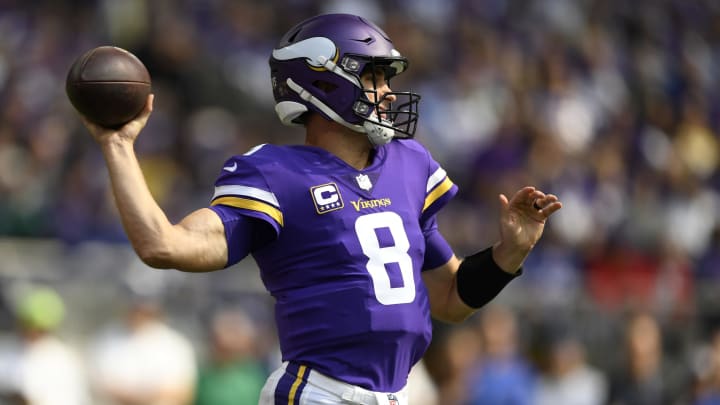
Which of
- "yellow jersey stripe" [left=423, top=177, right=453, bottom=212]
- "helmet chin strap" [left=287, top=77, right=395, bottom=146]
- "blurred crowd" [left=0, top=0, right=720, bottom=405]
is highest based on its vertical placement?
"helmet chin strap" [left=287, top=77, right=395, bottom=146]

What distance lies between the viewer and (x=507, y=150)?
11586 mm

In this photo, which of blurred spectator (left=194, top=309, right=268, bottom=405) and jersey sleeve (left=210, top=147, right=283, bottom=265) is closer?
jersey sleeve (left=210, top=147, right=283, bottom=265)

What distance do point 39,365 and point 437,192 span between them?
464 cm

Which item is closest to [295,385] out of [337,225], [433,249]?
[337,225]

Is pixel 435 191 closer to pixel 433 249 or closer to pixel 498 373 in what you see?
pixel 433 249

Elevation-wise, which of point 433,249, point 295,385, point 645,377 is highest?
point 433,249

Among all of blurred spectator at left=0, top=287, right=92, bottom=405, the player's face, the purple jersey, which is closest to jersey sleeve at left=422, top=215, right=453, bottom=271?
the purple jersey

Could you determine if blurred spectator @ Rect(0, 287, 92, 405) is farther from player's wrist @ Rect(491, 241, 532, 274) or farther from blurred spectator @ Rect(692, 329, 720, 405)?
player's wrist @ Rect(491, 241, 532, 274)

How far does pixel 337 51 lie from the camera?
4.15 metres

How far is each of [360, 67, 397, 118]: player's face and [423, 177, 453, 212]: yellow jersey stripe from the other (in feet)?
1.16

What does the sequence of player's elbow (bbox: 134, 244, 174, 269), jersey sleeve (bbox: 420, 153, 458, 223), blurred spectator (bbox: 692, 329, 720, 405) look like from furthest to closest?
blurred spectator (bbox: 692, 329, 720, 405), jersey sleeve (bbox: 420, 153, 458, 223), player's elbow (bbox: 134, 244, 174, 269)

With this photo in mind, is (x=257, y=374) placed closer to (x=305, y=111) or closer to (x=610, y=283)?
(x=610, y=283)

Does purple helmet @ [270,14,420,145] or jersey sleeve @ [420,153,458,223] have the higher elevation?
purple helmet @ [270,14,420,145]

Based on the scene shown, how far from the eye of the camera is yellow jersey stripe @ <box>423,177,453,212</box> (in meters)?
4.36
